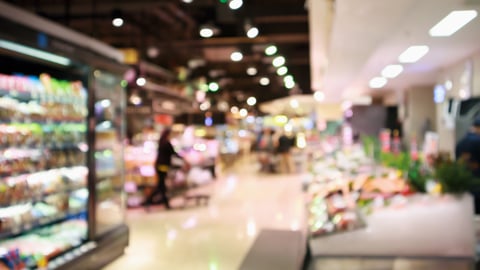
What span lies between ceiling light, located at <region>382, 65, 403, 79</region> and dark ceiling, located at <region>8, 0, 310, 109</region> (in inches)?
75.4

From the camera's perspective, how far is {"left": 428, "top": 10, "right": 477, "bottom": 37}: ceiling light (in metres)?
4.33

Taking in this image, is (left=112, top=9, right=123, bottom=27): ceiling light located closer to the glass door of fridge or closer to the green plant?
the glass door of fridge

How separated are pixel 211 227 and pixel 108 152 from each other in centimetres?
233

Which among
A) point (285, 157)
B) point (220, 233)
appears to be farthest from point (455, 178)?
point (285, 157)

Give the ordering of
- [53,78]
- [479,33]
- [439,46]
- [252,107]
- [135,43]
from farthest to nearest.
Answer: [252,107]
[135,43]
[439,46]
[53,78]
[479,33]

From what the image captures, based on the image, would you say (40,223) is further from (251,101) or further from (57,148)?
(251,101)

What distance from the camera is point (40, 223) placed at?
15.0 ft

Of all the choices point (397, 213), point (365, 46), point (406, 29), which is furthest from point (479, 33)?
point (365, 46)

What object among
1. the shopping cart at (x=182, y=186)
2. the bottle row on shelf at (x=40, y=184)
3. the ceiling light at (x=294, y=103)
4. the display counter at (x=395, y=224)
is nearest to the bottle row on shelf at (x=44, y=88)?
the bottle row on shelf at (x=40, y=184)

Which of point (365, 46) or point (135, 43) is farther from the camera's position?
point (135, 43)

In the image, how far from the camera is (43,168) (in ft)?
15.2

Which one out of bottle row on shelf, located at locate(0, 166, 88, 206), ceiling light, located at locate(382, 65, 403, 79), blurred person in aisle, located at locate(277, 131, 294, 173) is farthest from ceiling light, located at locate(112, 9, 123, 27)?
blurred person in aisle, located at locate(277, 131, 294, 173)

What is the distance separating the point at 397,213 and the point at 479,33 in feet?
6.34

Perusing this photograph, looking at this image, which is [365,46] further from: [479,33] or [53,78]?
[53,78]
